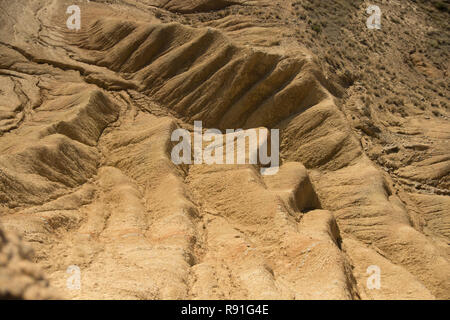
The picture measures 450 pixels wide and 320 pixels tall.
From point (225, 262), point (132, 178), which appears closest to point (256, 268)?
point (225, 262)

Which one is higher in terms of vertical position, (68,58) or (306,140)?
(68,58)

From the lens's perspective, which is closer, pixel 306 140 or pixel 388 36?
pixel 306 140

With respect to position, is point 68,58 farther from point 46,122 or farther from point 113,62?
point 46,122

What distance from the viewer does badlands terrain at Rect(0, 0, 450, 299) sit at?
13234 mm

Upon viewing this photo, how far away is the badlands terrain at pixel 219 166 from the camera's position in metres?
13.2

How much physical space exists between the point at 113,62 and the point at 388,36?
2225cm

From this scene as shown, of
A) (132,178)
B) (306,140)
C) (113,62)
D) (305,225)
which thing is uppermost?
(113,62)

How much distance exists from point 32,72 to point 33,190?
1238cm

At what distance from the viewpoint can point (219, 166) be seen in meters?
20.3

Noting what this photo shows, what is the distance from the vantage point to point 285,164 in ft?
71.1

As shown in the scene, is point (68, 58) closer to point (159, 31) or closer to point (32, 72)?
point (32, 72)
